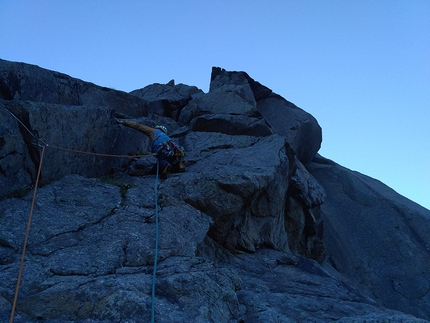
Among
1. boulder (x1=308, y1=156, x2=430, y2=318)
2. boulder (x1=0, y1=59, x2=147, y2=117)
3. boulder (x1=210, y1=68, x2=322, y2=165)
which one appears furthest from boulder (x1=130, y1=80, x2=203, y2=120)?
boulder (x1=308, y1=156, x2=430, y2=318)

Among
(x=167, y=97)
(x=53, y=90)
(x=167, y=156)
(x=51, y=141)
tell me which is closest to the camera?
(x=51, y=141)

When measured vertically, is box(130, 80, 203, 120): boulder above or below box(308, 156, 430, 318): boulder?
above

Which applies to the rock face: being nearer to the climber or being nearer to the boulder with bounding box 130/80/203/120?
the boulder with bounding box 130/80/203/120

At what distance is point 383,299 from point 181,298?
40.9 ft

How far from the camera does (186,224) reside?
31.2ft

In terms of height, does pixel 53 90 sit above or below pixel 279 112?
below

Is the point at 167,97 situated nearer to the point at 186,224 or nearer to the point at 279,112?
the point at 279,112

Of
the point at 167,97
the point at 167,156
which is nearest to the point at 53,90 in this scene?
the point at 167,156

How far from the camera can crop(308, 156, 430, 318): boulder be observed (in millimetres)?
16578

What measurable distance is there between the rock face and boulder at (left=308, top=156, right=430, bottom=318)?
0.20 ft

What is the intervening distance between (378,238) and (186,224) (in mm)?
12077

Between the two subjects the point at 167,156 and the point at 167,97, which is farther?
the point at 167,97

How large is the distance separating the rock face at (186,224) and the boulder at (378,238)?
0.06 metres

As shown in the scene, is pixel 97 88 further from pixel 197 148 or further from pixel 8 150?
pixel 8 150
